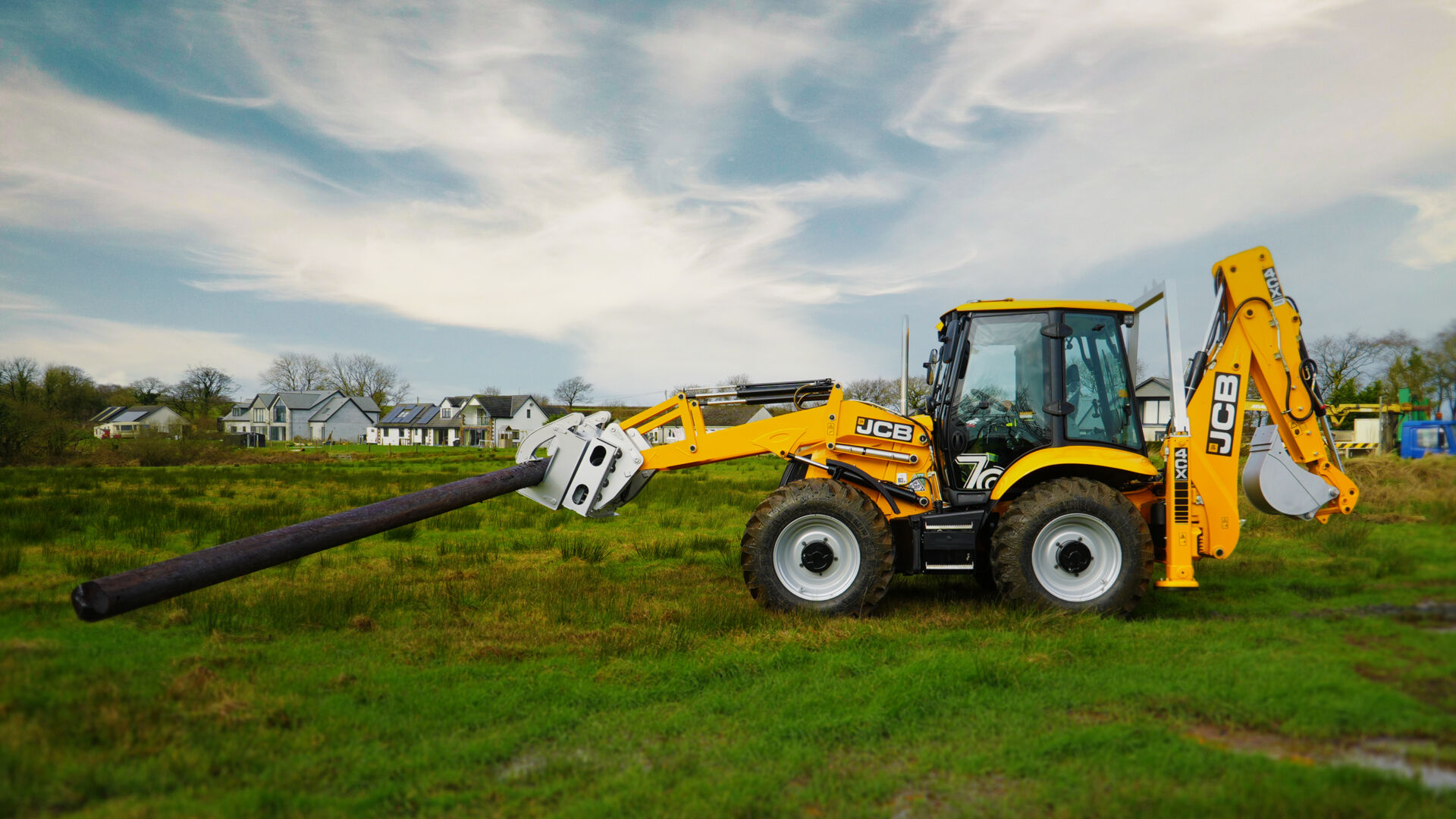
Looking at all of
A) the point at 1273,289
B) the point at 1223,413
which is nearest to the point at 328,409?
the point at 1223,413

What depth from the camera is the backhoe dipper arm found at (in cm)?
696

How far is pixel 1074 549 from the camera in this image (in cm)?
707

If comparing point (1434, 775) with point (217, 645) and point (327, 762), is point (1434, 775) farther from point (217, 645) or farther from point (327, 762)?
point (217, 645)

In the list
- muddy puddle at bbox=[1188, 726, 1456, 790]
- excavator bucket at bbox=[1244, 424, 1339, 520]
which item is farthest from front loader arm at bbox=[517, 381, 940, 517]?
muddy puddle at bbox=[1188, 726, 1456, 790]

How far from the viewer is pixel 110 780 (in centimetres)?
373

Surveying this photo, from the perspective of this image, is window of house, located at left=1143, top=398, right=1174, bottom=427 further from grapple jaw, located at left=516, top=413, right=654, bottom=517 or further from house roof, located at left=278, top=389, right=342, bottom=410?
house roof, located at left=278, top=389, right=342, bottom=410

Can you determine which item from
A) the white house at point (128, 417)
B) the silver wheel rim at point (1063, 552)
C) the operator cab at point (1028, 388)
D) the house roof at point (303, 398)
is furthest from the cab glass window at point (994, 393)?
the house roof at point (303, 398)

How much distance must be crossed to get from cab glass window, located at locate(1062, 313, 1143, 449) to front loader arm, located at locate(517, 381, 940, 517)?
4.72 ft

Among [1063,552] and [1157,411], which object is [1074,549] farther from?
[1157,411]

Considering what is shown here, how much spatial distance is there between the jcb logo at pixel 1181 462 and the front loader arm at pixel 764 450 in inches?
83.9

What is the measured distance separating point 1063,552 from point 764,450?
2933 millimetres

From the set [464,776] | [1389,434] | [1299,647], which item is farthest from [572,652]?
[1389,434]

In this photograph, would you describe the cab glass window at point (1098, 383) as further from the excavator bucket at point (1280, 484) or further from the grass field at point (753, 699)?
the grass field at point (753, 699)

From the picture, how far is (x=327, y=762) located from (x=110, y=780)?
93cm
